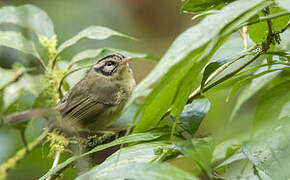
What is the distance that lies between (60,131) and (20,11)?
552 millimetres

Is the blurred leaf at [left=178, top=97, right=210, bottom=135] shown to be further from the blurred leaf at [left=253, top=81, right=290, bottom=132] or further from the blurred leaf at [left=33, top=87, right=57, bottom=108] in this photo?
the blurred leaf at [left=33, top=87, right=57, bottom=108]

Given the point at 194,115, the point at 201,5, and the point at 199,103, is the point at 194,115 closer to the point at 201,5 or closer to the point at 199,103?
the point at 199,103

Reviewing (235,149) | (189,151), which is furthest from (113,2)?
(189,151)

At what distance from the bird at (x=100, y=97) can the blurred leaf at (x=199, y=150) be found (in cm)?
185

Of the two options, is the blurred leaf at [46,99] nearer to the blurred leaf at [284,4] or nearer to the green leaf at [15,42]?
the green leaf at [15,42]

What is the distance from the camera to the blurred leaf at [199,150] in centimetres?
97

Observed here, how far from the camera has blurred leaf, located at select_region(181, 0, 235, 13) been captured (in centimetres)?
125

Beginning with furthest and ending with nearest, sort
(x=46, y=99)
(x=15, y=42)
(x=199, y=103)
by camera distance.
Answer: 1. (x=15, y=42)
2. (x=46, y=99)
3. (x=199, y=103)

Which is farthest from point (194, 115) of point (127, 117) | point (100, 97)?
point (100, 97)

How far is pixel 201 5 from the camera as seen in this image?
1.26m

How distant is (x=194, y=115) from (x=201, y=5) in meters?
0.33

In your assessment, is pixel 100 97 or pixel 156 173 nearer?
pixel 156 173

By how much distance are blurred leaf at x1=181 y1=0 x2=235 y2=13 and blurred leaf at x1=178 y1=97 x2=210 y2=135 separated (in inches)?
11.3

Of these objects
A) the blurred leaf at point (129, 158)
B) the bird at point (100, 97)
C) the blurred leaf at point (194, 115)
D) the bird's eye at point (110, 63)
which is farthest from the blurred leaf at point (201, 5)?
the bird's eye at point (110, 63)
